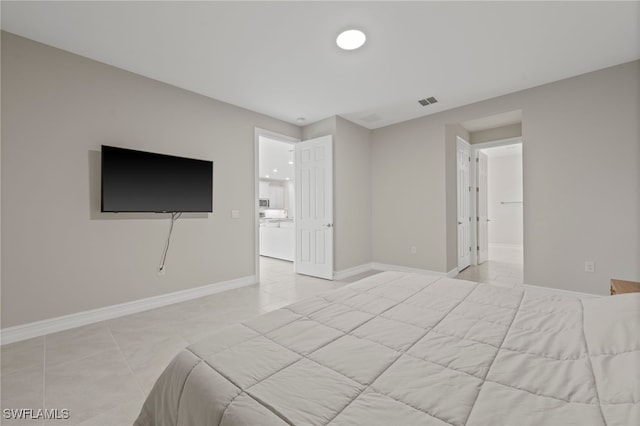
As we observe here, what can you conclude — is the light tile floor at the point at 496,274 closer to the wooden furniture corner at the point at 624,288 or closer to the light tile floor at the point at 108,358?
the wooden furniture corner at the point at 624,288

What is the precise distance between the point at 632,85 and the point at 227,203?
5255mm

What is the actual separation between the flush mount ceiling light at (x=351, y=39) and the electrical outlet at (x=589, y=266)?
12.3 ft

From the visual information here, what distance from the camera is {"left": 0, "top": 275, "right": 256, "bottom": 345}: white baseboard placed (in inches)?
95.3

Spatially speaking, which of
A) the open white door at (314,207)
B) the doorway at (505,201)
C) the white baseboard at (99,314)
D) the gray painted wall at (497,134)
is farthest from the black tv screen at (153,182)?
the doorway at (505,201)

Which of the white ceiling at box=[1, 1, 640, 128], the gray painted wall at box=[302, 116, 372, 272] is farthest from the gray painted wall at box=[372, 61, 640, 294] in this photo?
the gray painted wall at box=[302, 116, 372, 272]

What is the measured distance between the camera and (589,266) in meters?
3.30

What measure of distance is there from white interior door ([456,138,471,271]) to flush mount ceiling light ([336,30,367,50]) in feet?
10.4

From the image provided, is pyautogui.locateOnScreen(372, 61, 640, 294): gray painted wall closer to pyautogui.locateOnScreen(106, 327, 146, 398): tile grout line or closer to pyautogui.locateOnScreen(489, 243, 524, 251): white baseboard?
pyautogui.locateOnScreen(106, 327, 146, 398): tile grout line

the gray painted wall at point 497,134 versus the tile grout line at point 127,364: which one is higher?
the gray painted wall at point 497,134

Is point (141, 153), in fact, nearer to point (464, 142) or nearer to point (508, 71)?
point (508, 71)

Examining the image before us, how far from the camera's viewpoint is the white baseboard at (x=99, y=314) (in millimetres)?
2422

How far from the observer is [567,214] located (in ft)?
11.3

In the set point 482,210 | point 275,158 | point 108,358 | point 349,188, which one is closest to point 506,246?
point 482,210

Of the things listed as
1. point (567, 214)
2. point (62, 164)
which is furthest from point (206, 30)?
point (567, 214)
